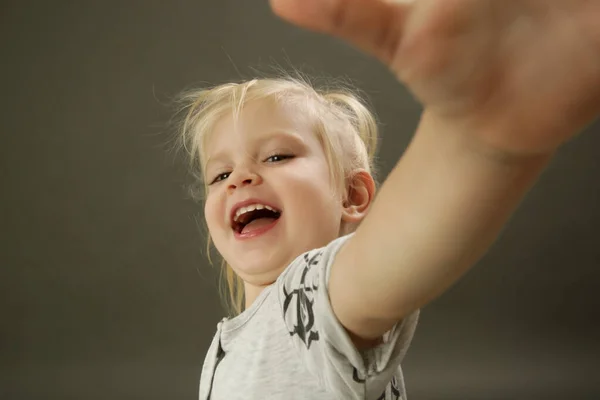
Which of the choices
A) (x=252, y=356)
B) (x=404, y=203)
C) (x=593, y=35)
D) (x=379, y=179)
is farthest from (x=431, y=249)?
(x=379, y=179)

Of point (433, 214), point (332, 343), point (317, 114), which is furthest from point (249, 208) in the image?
point (433, 214)

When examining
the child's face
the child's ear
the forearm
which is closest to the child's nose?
the child's face

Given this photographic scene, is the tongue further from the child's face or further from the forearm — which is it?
the forearm

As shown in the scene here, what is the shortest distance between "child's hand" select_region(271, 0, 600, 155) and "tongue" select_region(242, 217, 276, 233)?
0.41m

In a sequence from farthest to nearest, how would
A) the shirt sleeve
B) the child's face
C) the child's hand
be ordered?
the child's face, the shirt sleeve, the child's hand

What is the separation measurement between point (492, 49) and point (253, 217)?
0.45 m

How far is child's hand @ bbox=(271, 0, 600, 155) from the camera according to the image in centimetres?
29

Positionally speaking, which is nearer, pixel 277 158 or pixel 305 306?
pixel 305 306

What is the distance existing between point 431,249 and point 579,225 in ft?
4.12

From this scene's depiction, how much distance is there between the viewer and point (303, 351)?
0.52m

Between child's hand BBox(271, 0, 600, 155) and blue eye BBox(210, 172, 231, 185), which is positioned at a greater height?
blue eye BBox(210, 172, 231, 185)

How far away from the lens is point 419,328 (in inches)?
59.3

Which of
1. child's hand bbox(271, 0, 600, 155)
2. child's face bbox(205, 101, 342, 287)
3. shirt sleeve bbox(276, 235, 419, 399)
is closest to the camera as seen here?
child's hand bbox(271, 0, 600, 155)

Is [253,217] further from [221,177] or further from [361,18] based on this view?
[361,18]
